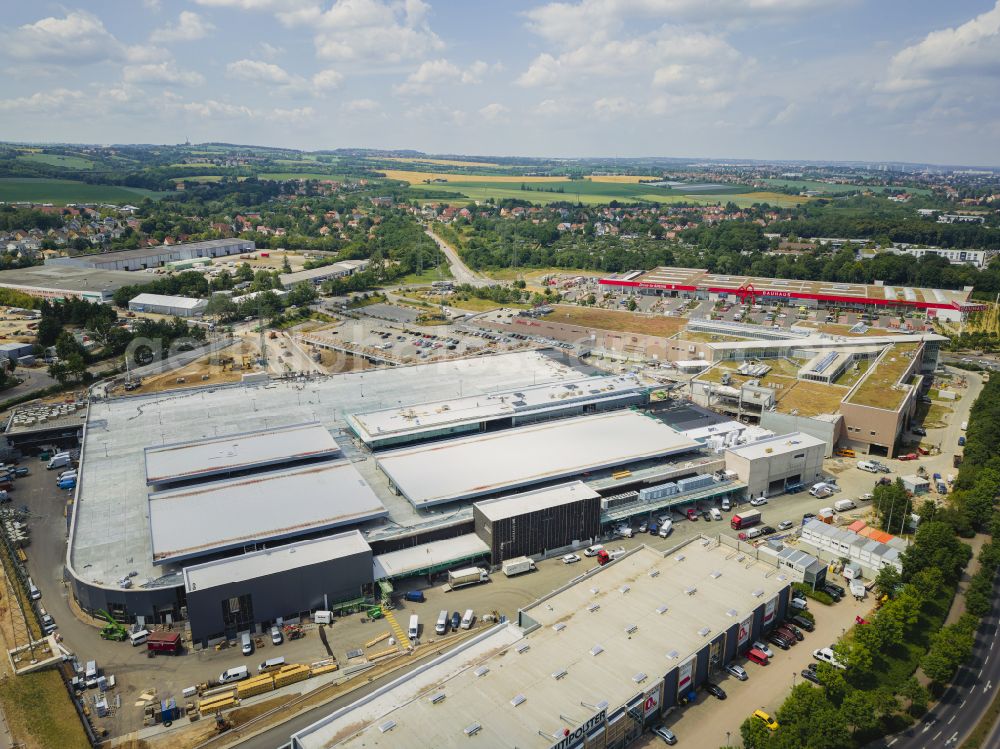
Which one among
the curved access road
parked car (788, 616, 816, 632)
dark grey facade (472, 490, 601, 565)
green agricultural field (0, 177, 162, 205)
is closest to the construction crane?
dark grey facade (472, 490, 601, 565)

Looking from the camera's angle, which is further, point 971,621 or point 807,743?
point 971,621

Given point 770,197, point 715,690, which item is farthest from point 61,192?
point 770,197

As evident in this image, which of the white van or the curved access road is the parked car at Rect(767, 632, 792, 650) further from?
the curved access road

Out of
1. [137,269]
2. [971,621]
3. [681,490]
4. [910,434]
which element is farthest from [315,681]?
[137,269]

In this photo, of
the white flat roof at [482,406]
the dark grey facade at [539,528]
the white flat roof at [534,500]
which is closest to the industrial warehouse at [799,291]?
the white flat roof at [482,406]

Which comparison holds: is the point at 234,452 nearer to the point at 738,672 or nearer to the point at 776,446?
the point at 738,672

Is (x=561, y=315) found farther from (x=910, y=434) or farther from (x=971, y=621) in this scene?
(x=971, y=621)
